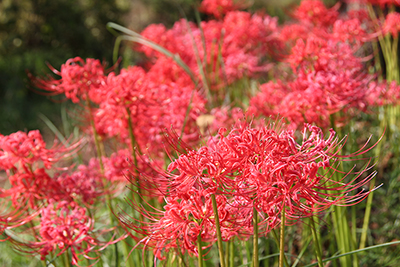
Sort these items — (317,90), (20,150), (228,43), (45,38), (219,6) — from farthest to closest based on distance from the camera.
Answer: (45,38)
(219,6)
(228,43)
(317,90)
(20,150)

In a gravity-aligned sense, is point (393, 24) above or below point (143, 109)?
above

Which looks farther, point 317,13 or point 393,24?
point 317,13

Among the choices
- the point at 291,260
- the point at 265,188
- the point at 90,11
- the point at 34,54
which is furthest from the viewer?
the point at 90,11

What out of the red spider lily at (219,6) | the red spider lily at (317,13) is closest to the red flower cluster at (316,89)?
the red spider lily at (317,13)

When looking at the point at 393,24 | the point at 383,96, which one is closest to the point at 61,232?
the point at 383,96

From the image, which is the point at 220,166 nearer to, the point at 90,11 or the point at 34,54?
the point at 34,54

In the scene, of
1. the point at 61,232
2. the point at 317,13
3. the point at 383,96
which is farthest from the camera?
the point at 317,13

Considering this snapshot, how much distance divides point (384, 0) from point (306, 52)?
2108mm

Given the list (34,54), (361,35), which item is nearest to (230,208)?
(361,35)

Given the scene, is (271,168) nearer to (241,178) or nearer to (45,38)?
(241,178)

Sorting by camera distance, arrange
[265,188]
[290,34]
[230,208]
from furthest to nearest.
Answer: [290,34] < [230,208] < [265,188]

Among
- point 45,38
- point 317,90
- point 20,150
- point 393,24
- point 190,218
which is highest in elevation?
point 45,38

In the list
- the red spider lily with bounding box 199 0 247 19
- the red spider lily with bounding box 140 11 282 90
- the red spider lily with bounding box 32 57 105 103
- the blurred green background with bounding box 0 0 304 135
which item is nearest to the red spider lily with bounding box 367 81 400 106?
the red spider lily with bounding box 140 11 282 90

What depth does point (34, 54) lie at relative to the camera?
8961 mm
